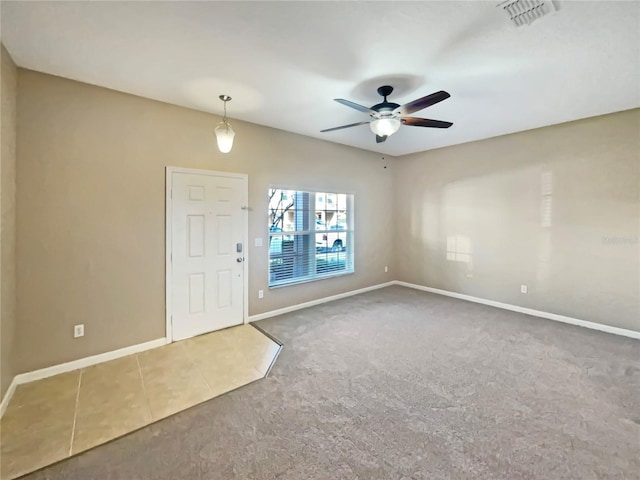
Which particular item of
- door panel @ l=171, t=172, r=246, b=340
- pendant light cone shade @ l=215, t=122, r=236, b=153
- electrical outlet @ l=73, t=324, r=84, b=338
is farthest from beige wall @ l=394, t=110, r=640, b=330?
electrical outlet @ l=73, t=324, r=84, b=338

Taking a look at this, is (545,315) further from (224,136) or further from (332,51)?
(224,136)

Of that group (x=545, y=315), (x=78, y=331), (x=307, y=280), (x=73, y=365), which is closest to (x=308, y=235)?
(x=307, y=280)

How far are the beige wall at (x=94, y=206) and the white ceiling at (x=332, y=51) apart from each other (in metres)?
0.25

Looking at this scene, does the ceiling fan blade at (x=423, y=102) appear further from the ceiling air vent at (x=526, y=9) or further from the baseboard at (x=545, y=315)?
the baseboard at (x=545, y=315)

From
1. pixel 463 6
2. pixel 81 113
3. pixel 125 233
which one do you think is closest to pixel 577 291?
pixel 463 6

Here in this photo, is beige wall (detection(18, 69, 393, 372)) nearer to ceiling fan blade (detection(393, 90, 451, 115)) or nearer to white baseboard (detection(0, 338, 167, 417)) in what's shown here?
white baseboard (detection(0, 338, 167, 417))

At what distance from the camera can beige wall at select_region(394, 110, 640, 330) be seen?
3.56 m

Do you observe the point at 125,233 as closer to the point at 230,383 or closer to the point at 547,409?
the point at 230,383

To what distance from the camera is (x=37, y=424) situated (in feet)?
6.59

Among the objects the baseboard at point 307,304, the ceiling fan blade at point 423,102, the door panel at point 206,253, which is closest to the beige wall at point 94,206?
the door panel at point 206,253

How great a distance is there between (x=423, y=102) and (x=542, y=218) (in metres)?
3.08

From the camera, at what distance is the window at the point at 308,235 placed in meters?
4.34

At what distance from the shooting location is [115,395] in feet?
7.71

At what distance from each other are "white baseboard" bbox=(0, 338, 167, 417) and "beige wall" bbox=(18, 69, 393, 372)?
0.20 ft
